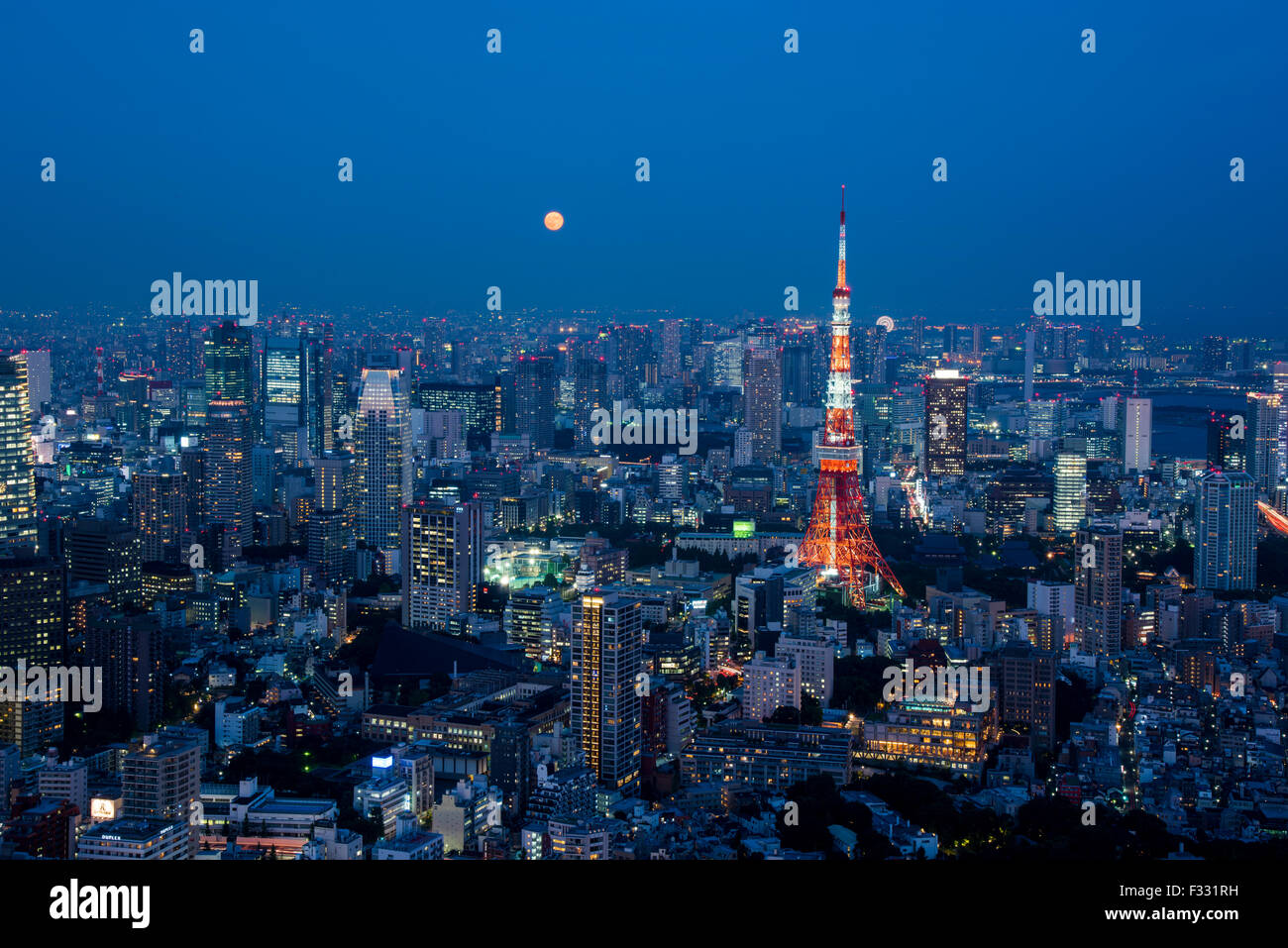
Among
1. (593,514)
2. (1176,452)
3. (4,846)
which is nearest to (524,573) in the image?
(593,514)

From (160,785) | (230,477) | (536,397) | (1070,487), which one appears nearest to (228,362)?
(230,477)

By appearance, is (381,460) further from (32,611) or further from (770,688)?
(770,688)

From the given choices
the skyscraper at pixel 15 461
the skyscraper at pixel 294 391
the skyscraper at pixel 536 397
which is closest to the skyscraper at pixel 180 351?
the skyscraper at pixel 294 391

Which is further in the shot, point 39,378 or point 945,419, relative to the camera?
point 945,419

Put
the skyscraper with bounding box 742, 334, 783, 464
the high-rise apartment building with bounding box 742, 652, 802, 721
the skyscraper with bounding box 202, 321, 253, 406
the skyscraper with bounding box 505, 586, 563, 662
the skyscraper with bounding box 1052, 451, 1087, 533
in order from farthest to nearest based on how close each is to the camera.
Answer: the skyscraper with bounding box 742, 334, 783, 464, the skyscraper with bounding box 202, 321, 253, 406, the skyscraper with bounding box 1052, 451, 1087, 533, the skyscraper with bounding box 505, 586, 563, 662, the high-rise apartment building with bounding box 742, 652, 802, 721

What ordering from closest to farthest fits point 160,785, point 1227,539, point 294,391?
point 160,785, point 1227,539, point 294,391

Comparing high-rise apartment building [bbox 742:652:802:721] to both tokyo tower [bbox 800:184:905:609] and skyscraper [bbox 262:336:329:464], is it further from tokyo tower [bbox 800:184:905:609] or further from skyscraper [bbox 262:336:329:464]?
skyscraper [bbox 262:336:329:464]

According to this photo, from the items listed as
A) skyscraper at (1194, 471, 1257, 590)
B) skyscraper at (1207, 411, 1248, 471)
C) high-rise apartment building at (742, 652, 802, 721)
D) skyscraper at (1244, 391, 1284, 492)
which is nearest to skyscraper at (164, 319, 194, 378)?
high-rise apartment building at (742, 652, 802, 721)
